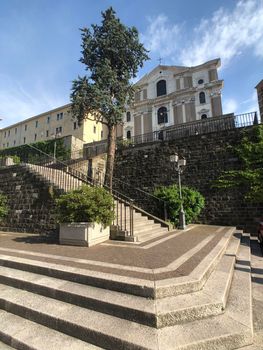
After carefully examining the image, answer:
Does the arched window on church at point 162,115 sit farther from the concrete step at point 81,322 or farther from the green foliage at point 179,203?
the concrete step at point 81,322

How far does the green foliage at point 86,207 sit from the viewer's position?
6527 millimetres

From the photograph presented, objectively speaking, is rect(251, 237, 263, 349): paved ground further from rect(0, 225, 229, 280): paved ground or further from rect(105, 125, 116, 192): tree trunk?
rect(105, 125, 116, 192): tree trunk

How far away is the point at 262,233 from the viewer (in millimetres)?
7500

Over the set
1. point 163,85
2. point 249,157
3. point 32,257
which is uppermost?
point 163,85

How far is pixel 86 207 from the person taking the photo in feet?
21.4

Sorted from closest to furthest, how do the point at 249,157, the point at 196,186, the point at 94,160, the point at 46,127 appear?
the point at 249,157 → the point at 196,186 → the point at 94,160 → the point at 46,127

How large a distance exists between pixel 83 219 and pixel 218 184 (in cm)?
845

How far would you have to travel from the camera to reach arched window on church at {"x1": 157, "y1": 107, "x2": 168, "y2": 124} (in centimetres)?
3034

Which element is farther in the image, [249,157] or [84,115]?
[84,115]

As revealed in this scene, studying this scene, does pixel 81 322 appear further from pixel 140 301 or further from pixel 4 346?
pixel 4 346

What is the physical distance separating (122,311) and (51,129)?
120 feet

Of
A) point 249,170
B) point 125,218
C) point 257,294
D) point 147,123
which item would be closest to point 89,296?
point 257,294

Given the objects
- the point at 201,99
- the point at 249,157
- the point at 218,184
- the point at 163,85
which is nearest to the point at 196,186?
the point at 218,184

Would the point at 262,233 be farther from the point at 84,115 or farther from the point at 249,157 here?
the point at 84,115
